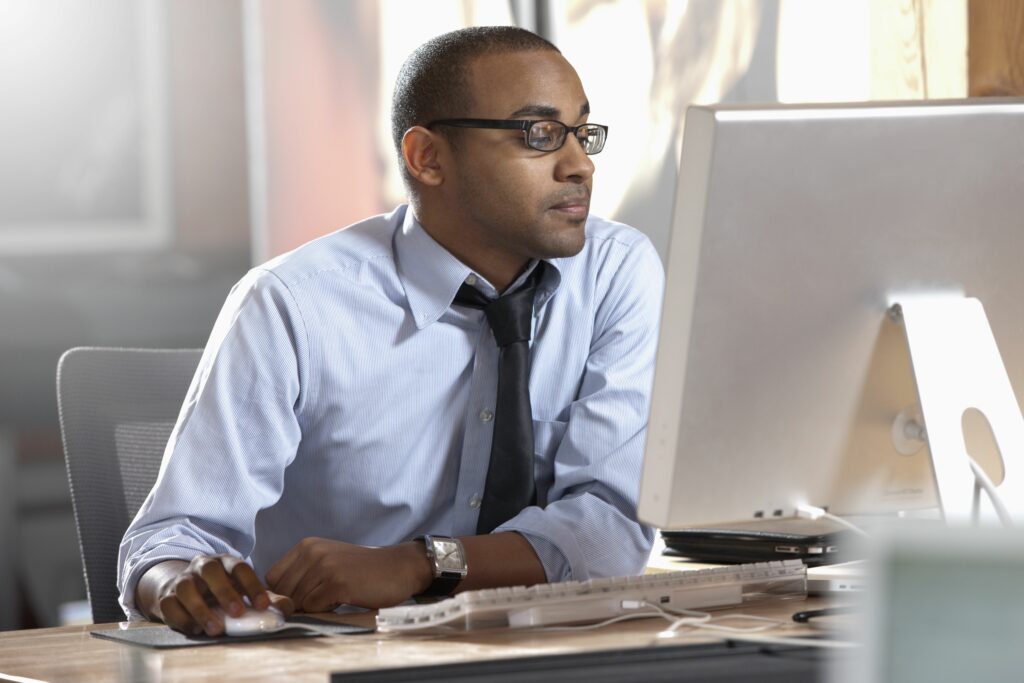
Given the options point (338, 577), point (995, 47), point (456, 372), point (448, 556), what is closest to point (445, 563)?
point (448, 556)

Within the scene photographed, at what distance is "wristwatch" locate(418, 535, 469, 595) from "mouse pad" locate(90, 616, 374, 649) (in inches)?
6.9

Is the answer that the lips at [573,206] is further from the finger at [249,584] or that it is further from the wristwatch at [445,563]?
the finger at [249,584]

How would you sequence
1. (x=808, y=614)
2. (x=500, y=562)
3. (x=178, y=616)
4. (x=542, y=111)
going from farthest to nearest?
(x=542, y=111) → (x=500, y=562) → (x=178, y=616) → (x=808, y=614)

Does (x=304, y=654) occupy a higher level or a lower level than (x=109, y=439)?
lower

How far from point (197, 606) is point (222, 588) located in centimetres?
3

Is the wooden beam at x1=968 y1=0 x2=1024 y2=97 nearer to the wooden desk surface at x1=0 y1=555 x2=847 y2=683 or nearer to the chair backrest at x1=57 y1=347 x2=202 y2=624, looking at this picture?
the wooden desk surface at x1=0 y1=555 x2=847 y2=683

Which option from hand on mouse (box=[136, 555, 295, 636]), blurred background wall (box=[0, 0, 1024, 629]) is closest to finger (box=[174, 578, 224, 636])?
hand on mouse (box=[136, 555, 295, 636])

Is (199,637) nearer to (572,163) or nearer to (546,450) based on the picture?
(546,450)

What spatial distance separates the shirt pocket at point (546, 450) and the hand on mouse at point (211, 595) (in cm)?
54

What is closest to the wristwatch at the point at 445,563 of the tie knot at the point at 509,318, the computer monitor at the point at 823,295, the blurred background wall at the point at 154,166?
the tie knot at the point at 509,318

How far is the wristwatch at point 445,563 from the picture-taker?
1497 mm

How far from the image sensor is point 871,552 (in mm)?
448

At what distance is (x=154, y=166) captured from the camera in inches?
139

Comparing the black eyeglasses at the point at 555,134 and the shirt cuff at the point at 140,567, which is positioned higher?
the black eyeglasses at the point at 555,134
